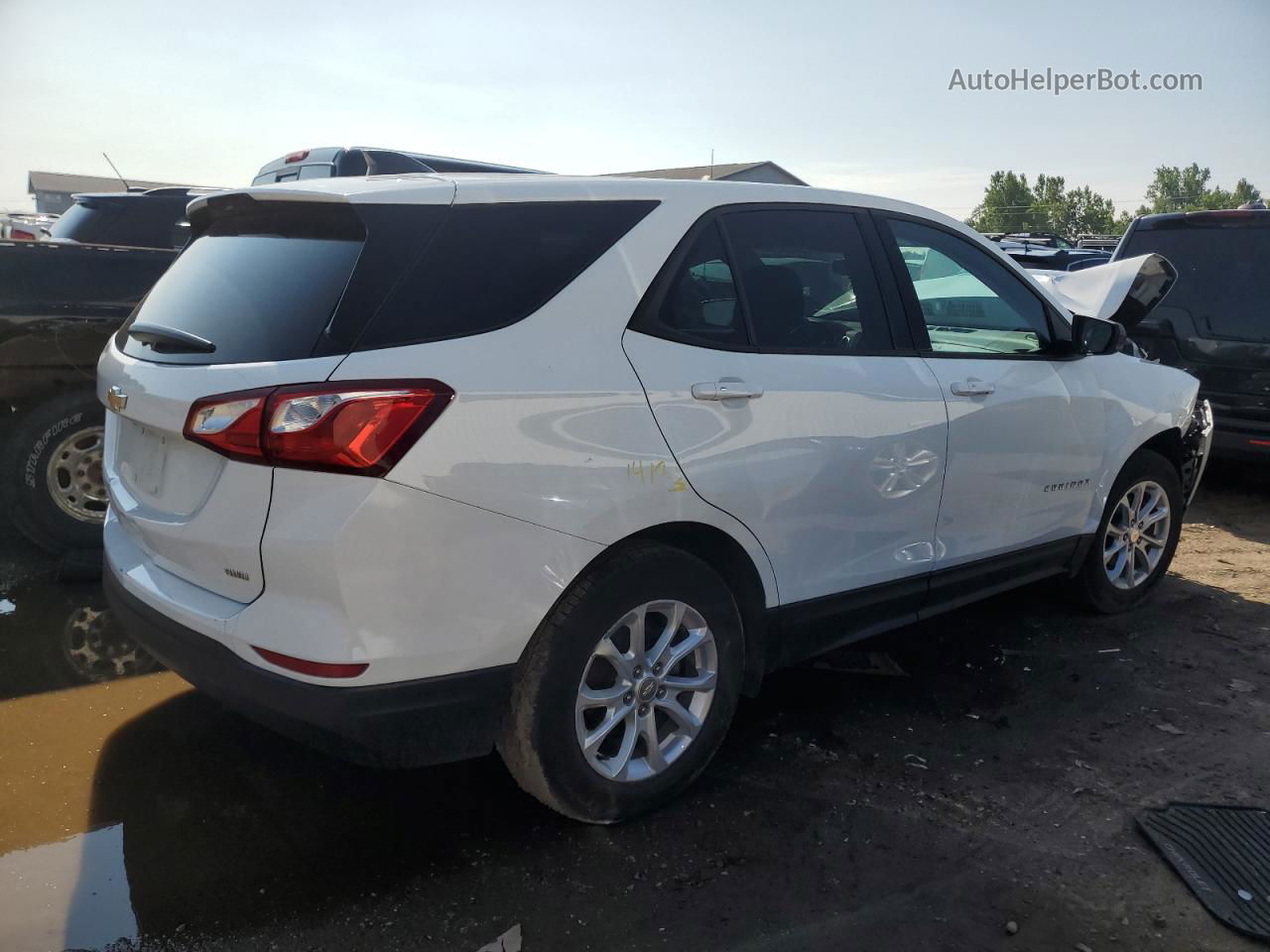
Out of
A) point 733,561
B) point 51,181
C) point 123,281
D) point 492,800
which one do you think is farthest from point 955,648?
point 51,181

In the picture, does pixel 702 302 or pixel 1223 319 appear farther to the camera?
pixel 1223 319

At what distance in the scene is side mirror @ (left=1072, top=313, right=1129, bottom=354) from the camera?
4.21 m

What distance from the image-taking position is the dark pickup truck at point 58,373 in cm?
492

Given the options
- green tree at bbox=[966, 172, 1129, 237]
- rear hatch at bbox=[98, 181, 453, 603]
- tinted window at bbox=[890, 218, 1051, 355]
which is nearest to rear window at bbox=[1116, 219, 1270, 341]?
tinted window at bbox=[890, 218, 1051, 355]

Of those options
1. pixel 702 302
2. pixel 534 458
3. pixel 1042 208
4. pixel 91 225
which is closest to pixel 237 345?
pixel 534 458

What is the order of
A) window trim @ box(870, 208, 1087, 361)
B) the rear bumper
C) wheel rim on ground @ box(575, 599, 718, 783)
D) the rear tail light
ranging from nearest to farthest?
the rear tail light, the rear bumper, wheel rim on ground @ box(575, 599, 718, 783), window trim @ box(870, 208, 1087, 361)

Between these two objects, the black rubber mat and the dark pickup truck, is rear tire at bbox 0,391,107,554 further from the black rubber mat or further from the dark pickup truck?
the black rubber mat

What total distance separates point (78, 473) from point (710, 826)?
381 cm

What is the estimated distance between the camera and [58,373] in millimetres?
4992

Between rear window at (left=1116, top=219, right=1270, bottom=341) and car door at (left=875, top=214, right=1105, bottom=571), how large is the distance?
3173 millimetres

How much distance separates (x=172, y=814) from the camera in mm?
3053

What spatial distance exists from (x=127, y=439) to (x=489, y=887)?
168 centimetres

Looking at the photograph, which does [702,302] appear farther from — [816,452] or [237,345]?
[237,345]

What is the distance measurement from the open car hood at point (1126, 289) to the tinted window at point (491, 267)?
9.74ft
